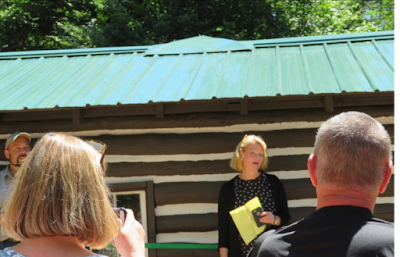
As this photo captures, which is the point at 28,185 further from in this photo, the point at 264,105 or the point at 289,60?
the point at 289,60

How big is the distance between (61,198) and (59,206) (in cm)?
3

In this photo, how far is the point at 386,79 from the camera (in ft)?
16.9

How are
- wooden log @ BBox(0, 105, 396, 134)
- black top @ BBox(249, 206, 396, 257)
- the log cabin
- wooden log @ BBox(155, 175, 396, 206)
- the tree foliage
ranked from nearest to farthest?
black top @ BBox(249, 206, 396, 257) < the log cabin < wooden log @ BBox(0, 105, 396, 134) < wooden log @ BBox(155, 175, 396, 206) < the tree foliage

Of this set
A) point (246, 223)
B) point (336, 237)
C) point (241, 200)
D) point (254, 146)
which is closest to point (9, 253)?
point (336, 237)

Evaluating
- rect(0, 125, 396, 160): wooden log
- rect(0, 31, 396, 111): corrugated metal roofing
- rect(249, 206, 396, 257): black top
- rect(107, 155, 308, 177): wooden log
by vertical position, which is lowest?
rect(249, 206, 396, 257): black top

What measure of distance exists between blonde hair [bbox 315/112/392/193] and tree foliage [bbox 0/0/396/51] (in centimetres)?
1293

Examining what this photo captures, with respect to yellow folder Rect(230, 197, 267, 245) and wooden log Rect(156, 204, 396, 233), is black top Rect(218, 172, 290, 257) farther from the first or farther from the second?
wooden log Rect(156, 204, 396, 233)

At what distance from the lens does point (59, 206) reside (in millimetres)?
1856

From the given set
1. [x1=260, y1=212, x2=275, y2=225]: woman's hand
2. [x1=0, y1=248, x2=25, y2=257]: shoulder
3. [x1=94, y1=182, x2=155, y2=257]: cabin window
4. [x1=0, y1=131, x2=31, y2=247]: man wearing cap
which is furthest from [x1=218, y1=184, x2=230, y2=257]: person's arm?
[x1=0, y1=248, x2=25, y2=257]: shoulder

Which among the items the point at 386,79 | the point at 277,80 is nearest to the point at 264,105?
the point at 277,80

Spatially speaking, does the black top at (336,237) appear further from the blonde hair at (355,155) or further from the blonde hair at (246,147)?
the blonde hair at (246,147)

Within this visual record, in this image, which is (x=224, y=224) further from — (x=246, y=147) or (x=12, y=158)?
(x=12, y=158)

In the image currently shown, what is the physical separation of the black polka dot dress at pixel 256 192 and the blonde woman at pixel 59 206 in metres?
3.24

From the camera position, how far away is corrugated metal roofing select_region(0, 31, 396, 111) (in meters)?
5.23
